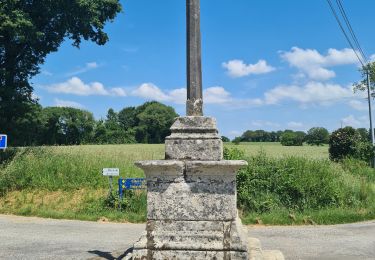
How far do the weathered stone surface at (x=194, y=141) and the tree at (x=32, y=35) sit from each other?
636 inches

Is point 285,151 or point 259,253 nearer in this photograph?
point 259,253

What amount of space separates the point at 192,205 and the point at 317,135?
259ft

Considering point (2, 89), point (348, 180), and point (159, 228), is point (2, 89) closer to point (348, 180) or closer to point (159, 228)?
point (348, 180)

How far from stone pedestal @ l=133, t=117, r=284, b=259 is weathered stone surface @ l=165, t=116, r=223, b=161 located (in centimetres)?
1

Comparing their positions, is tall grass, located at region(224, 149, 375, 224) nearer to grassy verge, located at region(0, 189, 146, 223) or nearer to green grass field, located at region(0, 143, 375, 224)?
green grass field, located at region(0, 143, 375, 224)

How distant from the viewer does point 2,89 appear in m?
20.1

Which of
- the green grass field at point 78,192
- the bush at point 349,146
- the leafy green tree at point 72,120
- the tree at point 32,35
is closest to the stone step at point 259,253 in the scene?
the green grass field at point 78,192

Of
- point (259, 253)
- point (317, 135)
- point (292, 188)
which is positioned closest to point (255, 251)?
point (259, 253)

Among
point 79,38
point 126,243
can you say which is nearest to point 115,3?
point 79,38

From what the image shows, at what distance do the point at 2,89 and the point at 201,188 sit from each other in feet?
58.3

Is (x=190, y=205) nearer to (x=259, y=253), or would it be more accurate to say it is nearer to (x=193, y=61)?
(x=259, y=253)

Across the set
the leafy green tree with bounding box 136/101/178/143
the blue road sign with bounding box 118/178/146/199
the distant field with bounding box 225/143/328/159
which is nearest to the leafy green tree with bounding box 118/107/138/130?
the leafy green tree with bounding box 136/101/178/143

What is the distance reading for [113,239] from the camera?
885 centimetres

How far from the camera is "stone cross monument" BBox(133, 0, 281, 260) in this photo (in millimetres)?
4902
